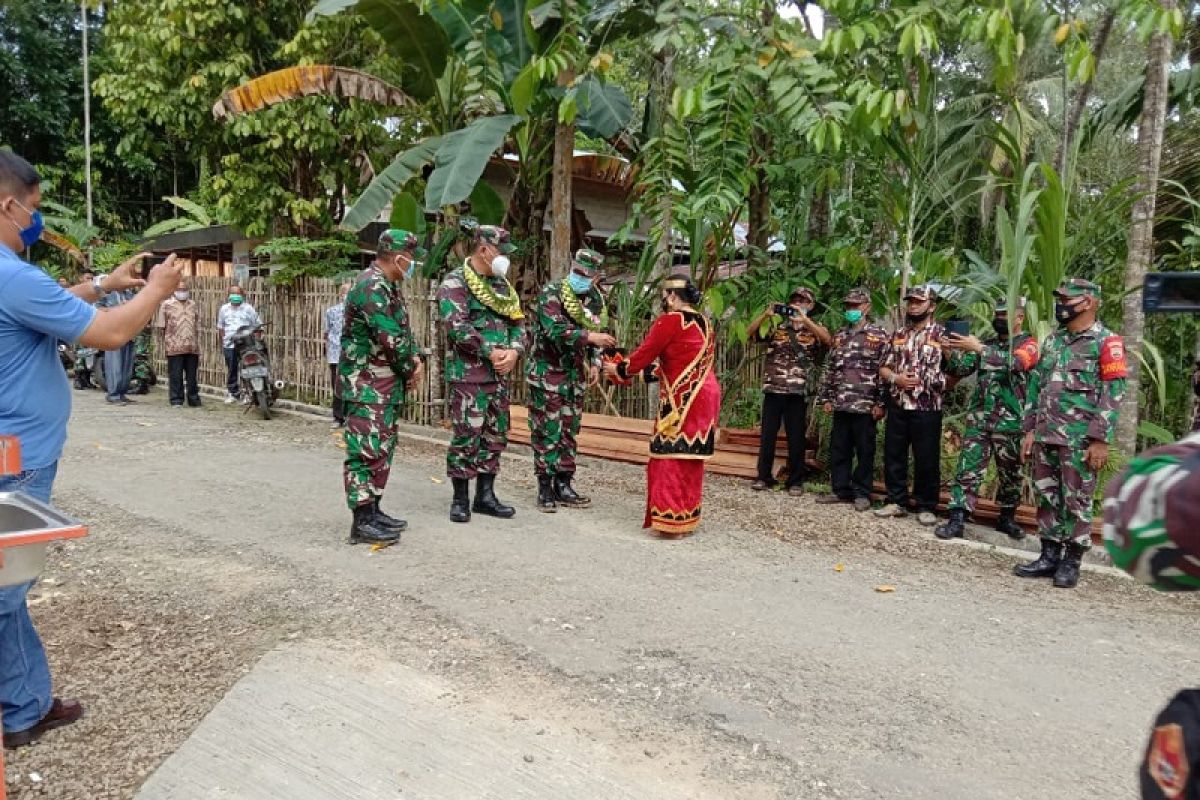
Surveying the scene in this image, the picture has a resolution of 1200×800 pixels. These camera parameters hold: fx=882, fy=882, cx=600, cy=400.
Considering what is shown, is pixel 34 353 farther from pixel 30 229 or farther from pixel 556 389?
pixel 556 389

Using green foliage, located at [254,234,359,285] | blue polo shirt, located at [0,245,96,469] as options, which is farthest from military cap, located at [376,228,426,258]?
green foliage, located at [254,234,359,285]

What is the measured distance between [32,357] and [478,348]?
124 inches

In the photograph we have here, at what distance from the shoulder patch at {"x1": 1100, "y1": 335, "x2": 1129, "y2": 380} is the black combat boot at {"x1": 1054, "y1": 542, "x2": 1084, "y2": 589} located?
103 cm

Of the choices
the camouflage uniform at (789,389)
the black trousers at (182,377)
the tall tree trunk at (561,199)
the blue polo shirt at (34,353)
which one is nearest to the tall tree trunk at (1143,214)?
the camouflage uniform at (789,389)

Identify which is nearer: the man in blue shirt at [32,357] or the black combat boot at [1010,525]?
the man in blue shirt at [32,357]

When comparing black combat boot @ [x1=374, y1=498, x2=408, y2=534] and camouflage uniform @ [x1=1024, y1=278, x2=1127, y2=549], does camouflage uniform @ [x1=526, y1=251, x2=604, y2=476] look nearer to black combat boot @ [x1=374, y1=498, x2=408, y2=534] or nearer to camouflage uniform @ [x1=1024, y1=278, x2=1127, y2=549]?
black combat boot @ [x1=374, y1=498, x2=408, y2=534]

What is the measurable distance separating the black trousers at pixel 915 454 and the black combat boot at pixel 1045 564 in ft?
4.39

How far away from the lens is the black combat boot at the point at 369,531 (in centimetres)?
552

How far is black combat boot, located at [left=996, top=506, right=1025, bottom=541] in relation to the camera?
632 centimetres

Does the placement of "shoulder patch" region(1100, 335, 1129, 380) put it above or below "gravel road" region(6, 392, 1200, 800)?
above

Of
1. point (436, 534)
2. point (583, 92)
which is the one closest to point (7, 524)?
point (436, 534)

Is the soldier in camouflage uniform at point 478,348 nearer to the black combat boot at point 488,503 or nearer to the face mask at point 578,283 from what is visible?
the black combat boot at point 488,503

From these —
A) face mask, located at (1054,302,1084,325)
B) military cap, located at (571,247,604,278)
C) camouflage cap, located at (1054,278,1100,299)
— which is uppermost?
military cap, located at (571,247,604,278)

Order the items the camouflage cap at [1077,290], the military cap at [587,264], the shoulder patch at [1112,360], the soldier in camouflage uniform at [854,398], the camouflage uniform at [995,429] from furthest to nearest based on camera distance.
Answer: the soldier in camouflage uniform at [854,398] → the military cap at [587,264] → the camouflage uniform at [995,429] → the camouflage cap at [1077,290] → the shoulder patch at [1112,360]
